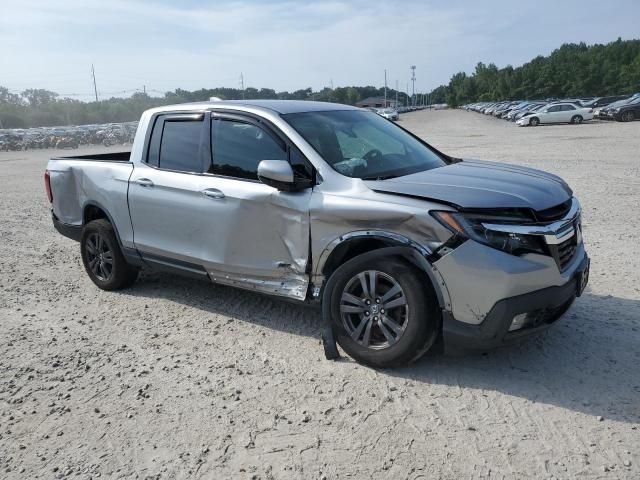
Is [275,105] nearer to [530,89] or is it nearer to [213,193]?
[213,193]

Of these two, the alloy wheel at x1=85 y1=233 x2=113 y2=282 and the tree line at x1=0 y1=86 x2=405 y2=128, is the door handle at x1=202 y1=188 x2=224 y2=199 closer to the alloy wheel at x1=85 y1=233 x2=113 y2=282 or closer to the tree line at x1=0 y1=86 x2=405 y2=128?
the alloy wheel at x1=85 y1=233 x2=113 y2=282

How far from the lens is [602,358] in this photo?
396 centimetres

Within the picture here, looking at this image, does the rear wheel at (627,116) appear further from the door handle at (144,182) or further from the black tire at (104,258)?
the door handle at (144,182)

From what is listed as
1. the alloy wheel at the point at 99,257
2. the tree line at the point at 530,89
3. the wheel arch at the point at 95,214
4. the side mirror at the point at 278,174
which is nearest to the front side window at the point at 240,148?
Answer: the side mirror at the point at 278,174

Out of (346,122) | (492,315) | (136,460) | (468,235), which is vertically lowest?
(136,460)

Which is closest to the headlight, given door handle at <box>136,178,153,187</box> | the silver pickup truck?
the silver pickup truck

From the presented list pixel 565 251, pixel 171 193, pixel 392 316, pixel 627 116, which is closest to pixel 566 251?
pixel 565 251

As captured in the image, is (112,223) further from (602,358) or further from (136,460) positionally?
(602,358)

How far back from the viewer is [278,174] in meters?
4.04

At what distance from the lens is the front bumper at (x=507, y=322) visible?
3.47 metres

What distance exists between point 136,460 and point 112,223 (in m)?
3.10

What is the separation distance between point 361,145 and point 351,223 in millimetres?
973

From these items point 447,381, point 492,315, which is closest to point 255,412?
point 447,381

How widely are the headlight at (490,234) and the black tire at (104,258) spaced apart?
353 cm
